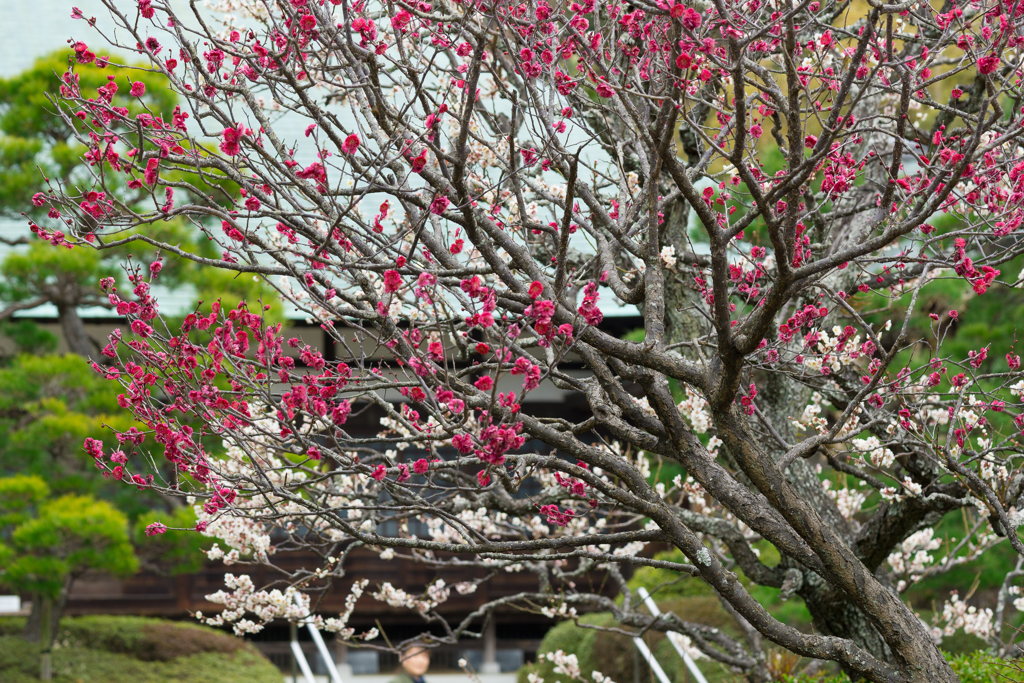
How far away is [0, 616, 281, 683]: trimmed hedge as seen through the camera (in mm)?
8086

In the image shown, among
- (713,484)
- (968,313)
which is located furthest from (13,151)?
(968,313)

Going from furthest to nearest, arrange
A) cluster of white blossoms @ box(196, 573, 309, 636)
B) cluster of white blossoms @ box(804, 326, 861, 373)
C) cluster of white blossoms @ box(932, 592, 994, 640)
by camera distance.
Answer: cluster of white blossoms @ box(932, 592, 994, 640) < cluster of white blossoms @ box(196, 573, 309, 636) < cluster of white blossoms @ box(804, 326, 861, 373)

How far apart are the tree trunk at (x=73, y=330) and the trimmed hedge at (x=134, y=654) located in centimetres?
281

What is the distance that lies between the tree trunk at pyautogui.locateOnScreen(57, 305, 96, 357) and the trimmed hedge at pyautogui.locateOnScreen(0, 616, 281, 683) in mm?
2815

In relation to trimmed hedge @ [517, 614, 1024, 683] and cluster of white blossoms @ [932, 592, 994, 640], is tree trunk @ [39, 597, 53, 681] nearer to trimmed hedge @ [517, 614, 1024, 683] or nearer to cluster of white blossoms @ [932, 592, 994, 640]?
trimmed hedge @ [517, 614, 1024, 683]

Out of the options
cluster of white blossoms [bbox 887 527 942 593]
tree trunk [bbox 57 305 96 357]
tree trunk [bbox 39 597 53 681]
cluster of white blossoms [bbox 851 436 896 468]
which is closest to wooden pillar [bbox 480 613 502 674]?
tree trunk [bbox 39 597 53 681]

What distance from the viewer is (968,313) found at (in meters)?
8.45

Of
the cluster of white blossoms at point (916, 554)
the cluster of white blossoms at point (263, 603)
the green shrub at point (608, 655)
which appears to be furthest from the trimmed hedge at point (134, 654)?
the cluster of white blossoms at point (916, 554)

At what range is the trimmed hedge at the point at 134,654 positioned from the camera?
809cm

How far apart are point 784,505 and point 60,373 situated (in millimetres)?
6726

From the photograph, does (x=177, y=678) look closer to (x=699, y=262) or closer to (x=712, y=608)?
(x=712, y=608)

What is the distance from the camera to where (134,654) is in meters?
8.83

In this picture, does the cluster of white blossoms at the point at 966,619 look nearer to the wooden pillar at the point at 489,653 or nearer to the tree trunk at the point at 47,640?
the wooden pillar at the point at 489,653

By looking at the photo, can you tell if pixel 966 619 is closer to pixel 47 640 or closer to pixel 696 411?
pixel 696 411
